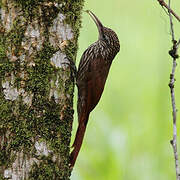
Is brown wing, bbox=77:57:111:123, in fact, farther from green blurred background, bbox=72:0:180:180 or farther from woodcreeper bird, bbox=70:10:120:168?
green blurred background, bbox=72:0:180:180

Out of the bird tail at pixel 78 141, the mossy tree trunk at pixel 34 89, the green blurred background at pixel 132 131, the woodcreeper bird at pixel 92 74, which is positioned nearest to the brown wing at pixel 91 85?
the woodcreeper bird at pixel 92 74

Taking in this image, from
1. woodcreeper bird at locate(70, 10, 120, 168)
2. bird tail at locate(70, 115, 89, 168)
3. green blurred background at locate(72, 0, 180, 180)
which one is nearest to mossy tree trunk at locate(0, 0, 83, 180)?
bird tail at locate(70, 115, 89, 168)

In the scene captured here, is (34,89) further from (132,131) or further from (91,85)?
(132,131)

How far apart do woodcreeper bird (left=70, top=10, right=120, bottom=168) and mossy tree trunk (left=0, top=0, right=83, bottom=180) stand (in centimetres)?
51

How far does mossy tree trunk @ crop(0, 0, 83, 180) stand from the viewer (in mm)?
3309

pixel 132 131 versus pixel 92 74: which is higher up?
pixel 92 74

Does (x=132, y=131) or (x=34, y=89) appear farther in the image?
(x=132, y=131)

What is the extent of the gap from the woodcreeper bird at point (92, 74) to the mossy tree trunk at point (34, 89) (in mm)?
515

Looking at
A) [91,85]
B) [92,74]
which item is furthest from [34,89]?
[92,74]

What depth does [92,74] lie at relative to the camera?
182 inches

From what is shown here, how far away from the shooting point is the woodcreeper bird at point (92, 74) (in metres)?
4.31

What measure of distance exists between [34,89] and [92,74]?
128 cm

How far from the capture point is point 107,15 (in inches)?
307

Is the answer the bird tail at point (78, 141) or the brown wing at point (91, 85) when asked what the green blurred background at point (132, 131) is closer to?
the brown wing at point (91, 85)
